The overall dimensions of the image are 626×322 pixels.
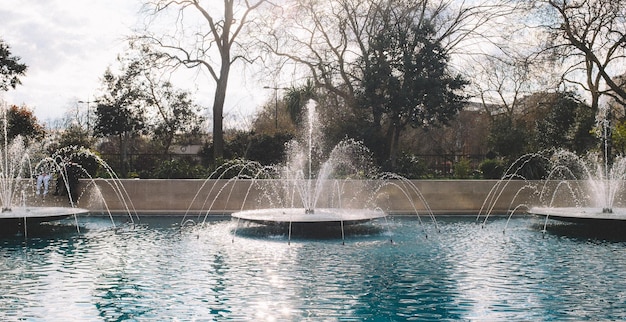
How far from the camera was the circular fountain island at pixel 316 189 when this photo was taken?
12.5 m

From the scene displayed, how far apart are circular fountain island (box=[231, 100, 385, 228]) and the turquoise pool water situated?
56 cm

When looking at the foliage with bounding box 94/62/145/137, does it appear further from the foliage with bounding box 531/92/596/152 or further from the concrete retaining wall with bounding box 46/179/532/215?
the foliage with bounding box 531/92/596/152

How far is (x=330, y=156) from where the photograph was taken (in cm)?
2541

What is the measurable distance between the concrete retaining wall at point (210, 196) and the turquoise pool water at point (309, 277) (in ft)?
15.4

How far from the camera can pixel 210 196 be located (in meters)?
17.2

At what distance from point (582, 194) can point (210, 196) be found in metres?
10.7

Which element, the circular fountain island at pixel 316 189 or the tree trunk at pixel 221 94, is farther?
the tree trunk at pixel 221 94

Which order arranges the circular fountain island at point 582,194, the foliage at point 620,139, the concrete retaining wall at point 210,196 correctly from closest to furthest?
the circular fountain island at point 582,194 → the concrete retaining wall at point 210,196 → the foliage at point 620,139

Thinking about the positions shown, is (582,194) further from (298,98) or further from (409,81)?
(298,98)

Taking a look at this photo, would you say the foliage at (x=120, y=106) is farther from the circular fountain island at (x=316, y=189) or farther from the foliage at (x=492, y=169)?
the foliage at (x=492, y=169)

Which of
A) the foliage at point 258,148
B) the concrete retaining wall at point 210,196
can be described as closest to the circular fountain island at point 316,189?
the concrete retaining wall at point 210,196

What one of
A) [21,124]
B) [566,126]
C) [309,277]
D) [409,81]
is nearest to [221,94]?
[409,81]

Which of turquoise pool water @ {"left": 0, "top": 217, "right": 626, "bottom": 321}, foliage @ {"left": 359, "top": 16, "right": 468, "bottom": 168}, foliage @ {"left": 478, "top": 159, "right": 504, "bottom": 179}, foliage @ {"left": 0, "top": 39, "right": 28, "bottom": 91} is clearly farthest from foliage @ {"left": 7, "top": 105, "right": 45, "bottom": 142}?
foliage @ {"left": 478, "top": 159, "right": 504, "bottom": 179}

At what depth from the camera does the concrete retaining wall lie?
1714 centimetres
